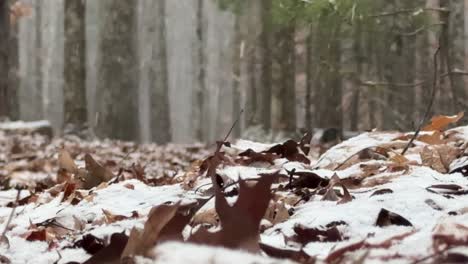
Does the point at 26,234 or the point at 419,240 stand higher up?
the point at 419,240

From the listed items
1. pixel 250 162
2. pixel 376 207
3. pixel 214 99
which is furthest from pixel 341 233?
pixel 214 99

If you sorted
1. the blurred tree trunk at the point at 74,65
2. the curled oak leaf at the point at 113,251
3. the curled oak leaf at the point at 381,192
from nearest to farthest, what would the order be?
the curled oak leaf at the point at 113,251 < the curled oak leaf at the point at 381,192 < the blurred tree trunk at the point at 74,65

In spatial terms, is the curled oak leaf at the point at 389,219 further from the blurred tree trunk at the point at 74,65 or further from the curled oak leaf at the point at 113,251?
the blurred tree trunk at the point at 74,65

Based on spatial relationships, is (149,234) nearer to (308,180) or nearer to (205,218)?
(205,218)

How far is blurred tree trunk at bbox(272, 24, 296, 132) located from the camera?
13523mm

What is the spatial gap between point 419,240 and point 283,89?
12.7 meters

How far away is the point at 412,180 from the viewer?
6.75 feet

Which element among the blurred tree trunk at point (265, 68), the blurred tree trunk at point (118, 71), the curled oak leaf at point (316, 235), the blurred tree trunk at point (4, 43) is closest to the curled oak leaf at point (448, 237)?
the curled oak leaf at point (316, 235)

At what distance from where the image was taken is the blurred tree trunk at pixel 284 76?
13.5 meters

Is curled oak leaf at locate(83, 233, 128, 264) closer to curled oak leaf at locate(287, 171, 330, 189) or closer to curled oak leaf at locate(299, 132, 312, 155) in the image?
curled oak leaf at locate(287, 171, 330, 189)

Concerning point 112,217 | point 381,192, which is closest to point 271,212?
point 381,192

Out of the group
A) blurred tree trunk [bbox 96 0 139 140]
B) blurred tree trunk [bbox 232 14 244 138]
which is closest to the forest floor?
blurred tree trunk [bbox 96 0 139 140]

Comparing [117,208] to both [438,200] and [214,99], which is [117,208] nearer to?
A: [438,200]

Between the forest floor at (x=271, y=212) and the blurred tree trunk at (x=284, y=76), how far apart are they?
33.7 feet
